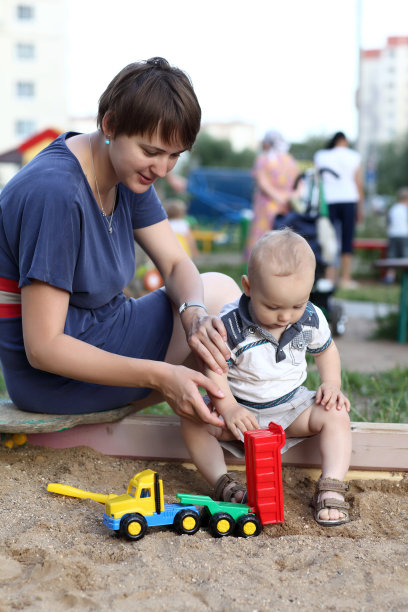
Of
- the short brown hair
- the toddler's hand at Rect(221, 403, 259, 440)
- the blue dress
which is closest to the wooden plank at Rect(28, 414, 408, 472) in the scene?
the blue dress

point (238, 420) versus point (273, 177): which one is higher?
point (238, 420)

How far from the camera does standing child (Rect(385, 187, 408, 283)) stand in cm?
880

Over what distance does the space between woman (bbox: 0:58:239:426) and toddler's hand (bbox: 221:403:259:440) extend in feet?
0.18

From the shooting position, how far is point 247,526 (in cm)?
193

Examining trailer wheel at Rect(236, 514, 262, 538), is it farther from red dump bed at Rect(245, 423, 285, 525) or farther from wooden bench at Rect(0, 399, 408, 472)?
wooden bench at Rect(0, 399, 408, 472)

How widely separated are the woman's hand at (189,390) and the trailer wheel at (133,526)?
338 mm

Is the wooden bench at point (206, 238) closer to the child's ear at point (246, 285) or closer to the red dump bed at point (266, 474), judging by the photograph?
→ the child's ear at point (246, 285)

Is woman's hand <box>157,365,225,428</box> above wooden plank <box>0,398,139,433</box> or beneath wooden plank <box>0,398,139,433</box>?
above

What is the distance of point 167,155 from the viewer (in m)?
2.06

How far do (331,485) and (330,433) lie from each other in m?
0.18

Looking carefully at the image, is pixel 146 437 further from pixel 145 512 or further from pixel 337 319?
pixel 337 319

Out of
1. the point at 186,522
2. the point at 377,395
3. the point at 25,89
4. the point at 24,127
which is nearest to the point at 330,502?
the point at 186,522

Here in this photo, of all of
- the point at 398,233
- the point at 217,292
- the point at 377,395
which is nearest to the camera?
the point at 217,292

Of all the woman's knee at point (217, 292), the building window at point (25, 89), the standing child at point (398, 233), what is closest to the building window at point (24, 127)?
the building window at point (25, 89)
